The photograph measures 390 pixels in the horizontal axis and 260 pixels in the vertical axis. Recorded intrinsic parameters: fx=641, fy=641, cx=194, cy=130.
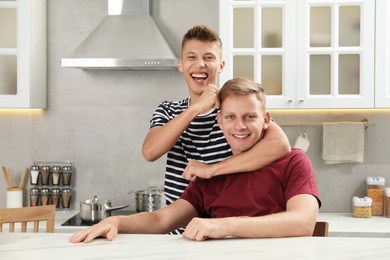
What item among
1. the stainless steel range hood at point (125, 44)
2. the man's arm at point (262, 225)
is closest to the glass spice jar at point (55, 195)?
the stainless steel range hood at point (125, 44)

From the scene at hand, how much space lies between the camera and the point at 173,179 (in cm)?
264

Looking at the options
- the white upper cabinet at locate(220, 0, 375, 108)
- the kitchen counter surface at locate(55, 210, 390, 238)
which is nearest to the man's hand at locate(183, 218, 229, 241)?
the kitchen counter surface at locate(55, 210, 390, 238)

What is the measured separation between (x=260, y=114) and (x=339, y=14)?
2011 mm

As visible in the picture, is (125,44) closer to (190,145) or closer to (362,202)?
(190,145)

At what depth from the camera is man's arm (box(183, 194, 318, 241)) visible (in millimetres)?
1776

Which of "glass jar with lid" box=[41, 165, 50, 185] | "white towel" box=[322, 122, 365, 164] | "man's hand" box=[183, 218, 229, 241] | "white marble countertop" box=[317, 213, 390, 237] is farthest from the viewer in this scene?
"glass jar with lid" box=[41, 165, 50, 185]

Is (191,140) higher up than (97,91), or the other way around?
(97,91)

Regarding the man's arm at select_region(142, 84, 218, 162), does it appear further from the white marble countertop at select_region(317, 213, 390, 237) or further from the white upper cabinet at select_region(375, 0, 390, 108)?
the white upper cabinet at select_region(375, 0, 390, 108)

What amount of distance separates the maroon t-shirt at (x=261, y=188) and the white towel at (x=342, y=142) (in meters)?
2.03

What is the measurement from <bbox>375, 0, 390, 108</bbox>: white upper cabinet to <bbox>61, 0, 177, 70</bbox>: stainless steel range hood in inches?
48.3

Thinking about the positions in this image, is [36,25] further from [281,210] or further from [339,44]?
[281,210]

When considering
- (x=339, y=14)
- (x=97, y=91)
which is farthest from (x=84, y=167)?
(x=339, y=14)

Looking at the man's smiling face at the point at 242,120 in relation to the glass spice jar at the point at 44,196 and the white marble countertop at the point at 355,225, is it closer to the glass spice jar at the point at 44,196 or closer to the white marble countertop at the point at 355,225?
the white marble countertop at the point at 355,225

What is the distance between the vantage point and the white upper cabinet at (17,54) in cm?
398
